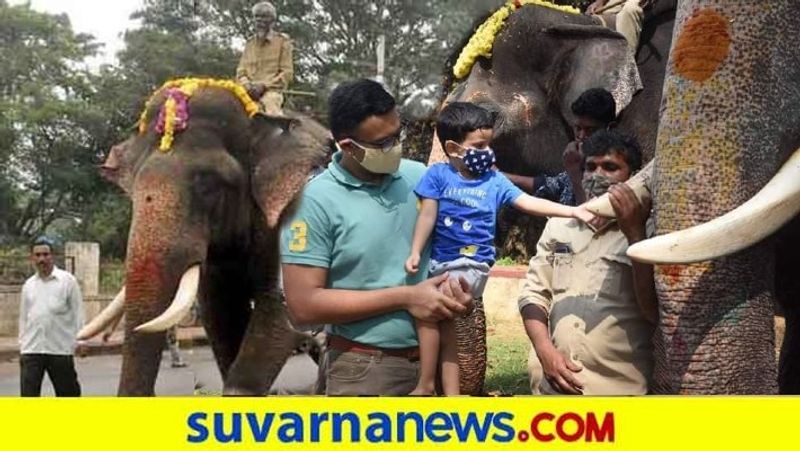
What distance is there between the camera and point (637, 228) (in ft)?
8.72

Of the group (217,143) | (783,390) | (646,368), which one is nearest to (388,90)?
(646,368)

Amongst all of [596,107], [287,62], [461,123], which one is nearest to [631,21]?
[596,107]

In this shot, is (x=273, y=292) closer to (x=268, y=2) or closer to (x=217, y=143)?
(x=217, y=143)

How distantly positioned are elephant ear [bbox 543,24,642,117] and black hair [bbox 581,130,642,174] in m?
1.58

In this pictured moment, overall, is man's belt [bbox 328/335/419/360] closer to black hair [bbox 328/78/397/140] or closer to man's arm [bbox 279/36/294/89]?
black hair [bbox 328/78/397/140]

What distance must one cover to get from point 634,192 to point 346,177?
2.29 feet

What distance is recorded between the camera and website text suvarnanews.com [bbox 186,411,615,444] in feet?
8.75

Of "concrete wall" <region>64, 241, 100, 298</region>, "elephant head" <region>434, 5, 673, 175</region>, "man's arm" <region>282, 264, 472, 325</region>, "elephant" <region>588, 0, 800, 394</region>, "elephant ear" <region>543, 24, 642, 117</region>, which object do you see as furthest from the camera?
"elephant head" <region>434, 5, 673, 175</region>

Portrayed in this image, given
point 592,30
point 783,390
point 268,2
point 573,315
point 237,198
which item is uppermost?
point 592,30

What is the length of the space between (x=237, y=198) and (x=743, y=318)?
2374 millimetres

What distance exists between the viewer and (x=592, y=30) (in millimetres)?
4695

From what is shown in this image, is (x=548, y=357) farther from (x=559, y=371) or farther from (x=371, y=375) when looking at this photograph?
(x=371, y=375)

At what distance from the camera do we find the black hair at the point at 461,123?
278 centimetres

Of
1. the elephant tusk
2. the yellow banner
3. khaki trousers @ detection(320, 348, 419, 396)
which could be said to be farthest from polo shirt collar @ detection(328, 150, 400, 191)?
the elephant tusk
